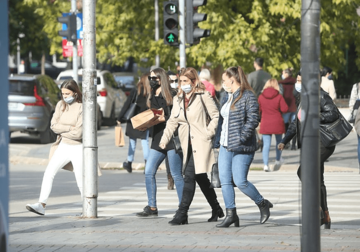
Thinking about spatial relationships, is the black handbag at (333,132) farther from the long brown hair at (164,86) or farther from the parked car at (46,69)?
the parked car at (46,69)

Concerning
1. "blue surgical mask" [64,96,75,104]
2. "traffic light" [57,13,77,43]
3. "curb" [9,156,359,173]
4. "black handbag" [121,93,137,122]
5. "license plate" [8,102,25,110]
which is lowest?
"curb" [9,156,359,173]

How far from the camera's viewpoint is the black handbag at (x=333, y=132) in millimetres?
9711

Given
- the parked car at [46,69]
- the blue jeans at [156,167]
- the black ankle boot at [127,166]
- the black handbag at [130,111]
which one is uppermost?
the parked car at [46,69]

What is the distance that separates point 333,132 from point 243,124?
0.94m

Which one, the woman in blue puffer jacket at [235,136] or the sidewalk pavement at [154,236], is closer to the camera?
the sidewalk pavement at [154,236]

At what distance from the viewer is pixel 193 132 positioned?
10.3 metres

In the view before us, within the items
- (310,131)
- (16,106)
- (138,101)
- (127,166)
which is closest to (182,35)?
(127,166)

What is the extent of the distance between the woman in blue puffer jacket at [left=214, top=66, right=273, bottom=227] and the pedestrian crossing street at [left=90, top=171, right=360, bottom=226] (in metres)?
0.72

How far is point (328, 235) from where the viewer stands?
9234 millimetres

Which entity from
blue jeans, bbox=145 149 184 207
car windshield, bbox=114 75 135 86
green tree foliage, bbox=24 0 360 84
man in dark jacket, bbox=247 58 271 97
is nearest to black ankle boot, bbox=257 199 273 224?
blue jeans, bbox=145 149 184 207

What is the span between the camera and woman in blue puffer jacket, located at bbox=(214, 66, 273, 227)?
9.77 meters

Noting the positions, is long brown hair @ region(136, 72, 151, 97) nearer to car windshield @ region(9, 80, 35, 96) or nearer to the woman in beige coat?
the woman in beige coat

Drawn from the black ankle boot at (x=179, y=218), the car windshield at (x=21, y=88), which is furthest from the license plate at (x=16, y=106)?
A: the black ankle boot at (x=179, y=218)

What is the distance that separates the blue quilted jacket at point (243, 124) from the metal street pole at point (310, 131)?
3.17m
